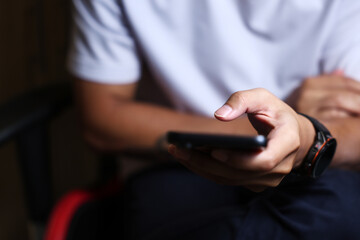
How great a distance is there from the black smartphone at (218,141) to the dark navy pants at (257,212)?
0.11 metres

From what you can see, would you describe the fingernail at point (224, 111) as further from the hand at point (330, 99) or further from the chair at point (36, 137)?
the chair at point (36, 137)

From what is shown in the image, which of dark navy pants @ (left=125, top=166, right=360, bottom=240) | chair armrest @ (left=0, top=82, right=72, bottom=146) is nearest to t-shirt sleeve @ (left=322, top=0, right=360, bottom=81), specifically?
dark navy pants @ (left=125, top=166, right=360, bottom=240)

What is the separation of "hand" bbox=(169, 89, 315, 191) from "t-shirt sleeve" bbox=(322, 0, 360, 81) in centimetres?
27

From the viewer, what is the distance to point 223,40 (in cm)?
60

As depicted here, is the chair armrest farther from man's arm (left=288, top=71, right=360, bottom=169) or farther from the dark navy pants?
man's arm (left=288, top=71, right=360, bottom=169)

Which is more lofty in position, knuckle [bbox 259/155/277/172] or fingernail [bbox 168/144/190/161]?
knuckle [bbox 259/155/277/172]

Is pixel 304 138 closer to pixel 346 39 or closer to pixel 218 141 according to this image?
pixel 218 141

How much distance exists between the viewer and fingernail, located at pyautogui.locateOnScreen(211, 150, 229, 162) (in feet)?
1.11

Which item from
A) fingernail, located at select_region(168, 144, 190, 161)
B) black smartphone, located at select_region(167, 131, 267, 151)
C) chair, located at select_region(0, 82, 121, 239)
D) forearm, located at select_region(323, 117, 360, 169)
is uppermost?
black smartphone, located at select_region(167, 131, 267, 151)

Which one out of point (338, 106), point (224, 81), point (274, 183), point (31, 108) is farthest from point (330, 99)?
point (31, 108)

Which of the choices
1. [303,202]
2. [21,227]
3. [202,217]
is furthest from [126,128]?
[21,227]

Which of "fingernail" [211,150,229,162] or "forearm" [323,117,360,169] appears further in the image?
"forearm" [323,117,360,169]

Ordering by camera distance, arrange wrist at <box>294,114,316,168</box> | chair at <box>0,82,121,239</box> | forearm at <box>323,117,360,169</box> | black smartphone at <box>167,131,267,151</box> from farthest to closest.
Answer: chair at <box>0,82,121,239</box> < forearm at <box>323,117,360,169</box> < wrist at <box>294,114,316,168</box> < black smartphone at <box>167,131,267,151</box>

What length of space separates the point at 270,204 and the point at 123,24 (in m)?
0.35
